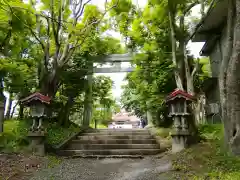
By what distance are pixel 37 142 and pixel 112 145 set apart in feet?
8.68

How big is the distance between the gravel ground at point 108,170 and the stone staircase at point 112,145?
64cm

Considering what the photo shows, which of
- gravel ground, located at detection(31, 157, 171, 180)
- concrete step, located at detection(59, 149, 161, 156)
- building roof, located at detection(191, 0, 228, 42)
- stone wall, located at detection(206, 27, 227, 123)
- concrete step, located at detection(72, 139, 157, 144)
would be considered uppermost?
building roof, located at detection(191, 0, 228, 42)

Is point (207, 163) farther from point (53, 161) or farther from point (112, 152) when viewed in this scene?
point (53, 161)

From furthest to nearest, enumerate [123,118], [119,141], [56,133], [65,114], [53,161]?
[123,118] < [65,114] < [56,133] < [119,141] < [53,161]

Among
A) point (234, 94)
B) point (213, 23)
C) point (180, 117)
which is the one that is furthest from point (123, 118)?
point (234, 94)

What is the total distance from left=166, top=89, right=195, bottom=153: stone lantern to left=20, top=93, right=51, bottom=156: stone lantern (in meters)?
4.24

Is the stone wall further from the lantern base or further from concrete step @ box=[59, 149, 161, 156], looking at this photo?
the lantern base

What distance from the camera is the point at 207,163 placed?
5.77 meters

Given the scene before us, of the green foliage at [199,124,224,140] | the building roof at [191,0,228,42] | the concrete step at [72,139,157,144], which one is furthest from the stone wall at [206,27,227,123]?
the concrete step at [72,139,157,144]

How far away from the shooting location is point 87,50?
12.7m

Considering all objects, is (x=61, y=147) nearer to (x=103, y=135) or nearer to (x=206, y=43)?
(x=103, y=135)

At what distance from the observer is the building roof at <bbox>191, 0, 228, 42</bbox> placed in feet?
32.6

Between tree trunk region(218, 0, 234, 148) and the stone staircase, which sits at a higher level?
tree trunk region(218, 0, 234, 148)

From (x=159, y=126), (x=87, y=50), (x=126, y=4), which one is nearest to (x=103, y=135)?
(x=159, y=126)
